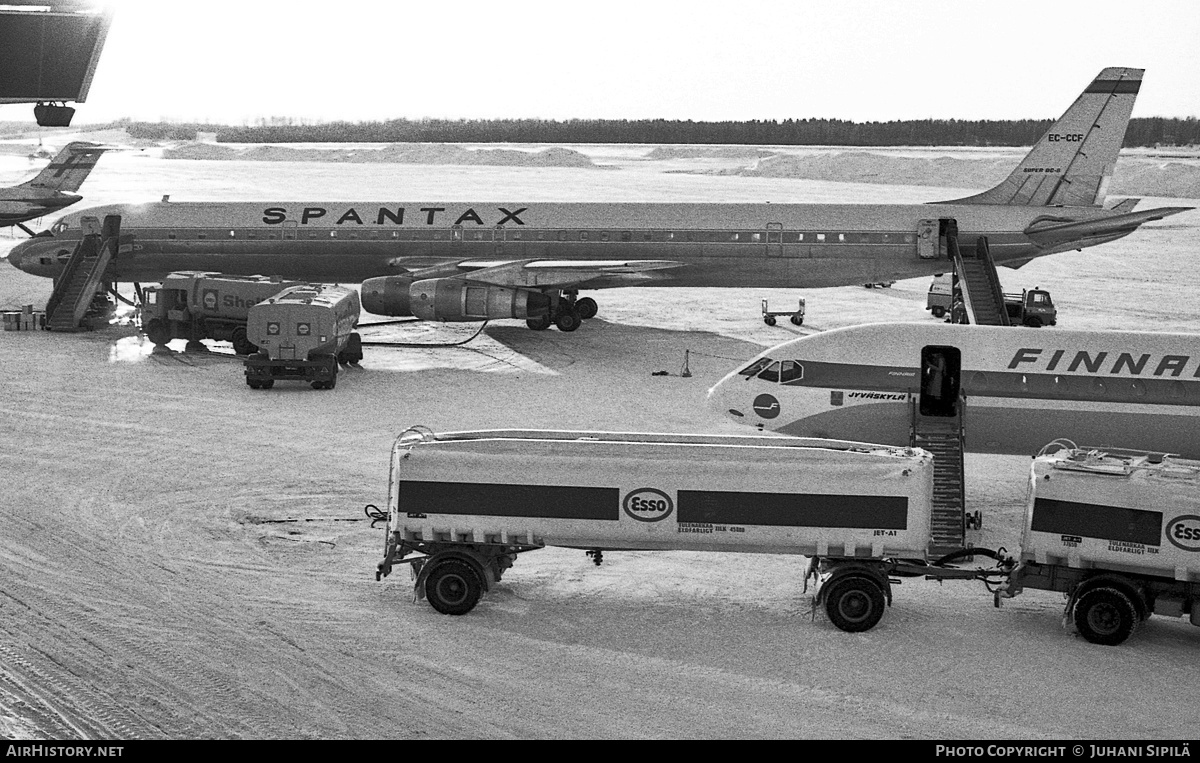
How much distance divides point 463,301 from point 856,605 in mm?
23962

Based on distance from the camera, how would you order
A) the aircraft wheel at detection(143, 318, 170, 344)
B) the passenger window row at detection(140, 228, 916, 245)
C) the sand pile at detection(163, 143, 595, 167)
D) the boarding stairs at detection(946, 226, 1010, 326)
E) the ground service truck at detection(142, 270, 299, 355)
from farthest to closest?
the sand pile at detection(163, 143, 595, 167)
the passenger window row at detection(140, 228, 916, 245)
the aircraft wheel at detection(143, 318, 170, 344)
the ground service truck at detection(142, 270, 299, 355)
the boarding stairs at detection(946, 226, 1010, 326)

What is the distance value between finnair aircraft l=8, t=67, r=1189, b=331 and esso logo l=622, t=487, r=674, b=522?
73.2 feet

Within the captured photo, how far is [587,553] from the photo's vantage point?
2302cm

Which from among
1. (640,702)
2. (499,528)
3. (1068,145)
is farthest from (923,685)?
(1068,145)

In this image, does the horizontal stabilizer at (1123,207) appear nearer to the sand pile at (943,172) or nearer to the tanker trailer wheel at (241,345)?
the tanker trailer wheel at (241,345)

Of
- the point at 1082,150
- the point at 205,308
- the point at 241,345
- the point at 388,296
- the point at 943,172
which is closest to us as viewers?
the point at 241,345

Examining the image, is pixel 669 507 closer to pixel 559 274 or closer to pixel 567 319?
pixel 559 274

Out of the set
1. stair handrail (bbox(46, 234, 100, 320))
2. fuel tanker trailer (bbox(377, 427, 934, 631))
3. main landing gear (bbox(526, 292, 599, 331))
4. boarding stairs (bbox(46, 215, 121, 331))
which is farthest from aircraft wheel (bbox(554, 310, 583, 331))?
fuel tanker trailer (bbox(377, 427, 934, 631))

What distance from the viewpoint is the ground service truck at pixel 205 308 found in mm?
40438

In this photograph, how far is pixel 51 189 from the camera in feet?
205

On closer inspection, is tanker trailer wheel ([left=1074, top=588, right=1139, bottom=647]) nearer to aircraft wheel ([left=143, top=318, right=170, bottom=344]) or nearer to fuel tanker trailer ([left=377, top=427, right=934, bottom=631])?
fuel tanker trailer ([left=377, top=427, right=934, bottom=631])

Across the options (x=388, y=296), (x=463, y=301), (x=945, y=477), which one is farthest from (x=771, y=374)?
(x=388, y=296)

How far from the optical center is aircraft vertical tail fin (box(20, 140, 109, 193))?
62.3 metres

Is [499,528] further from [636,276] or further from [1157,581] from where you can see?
[636,276]
